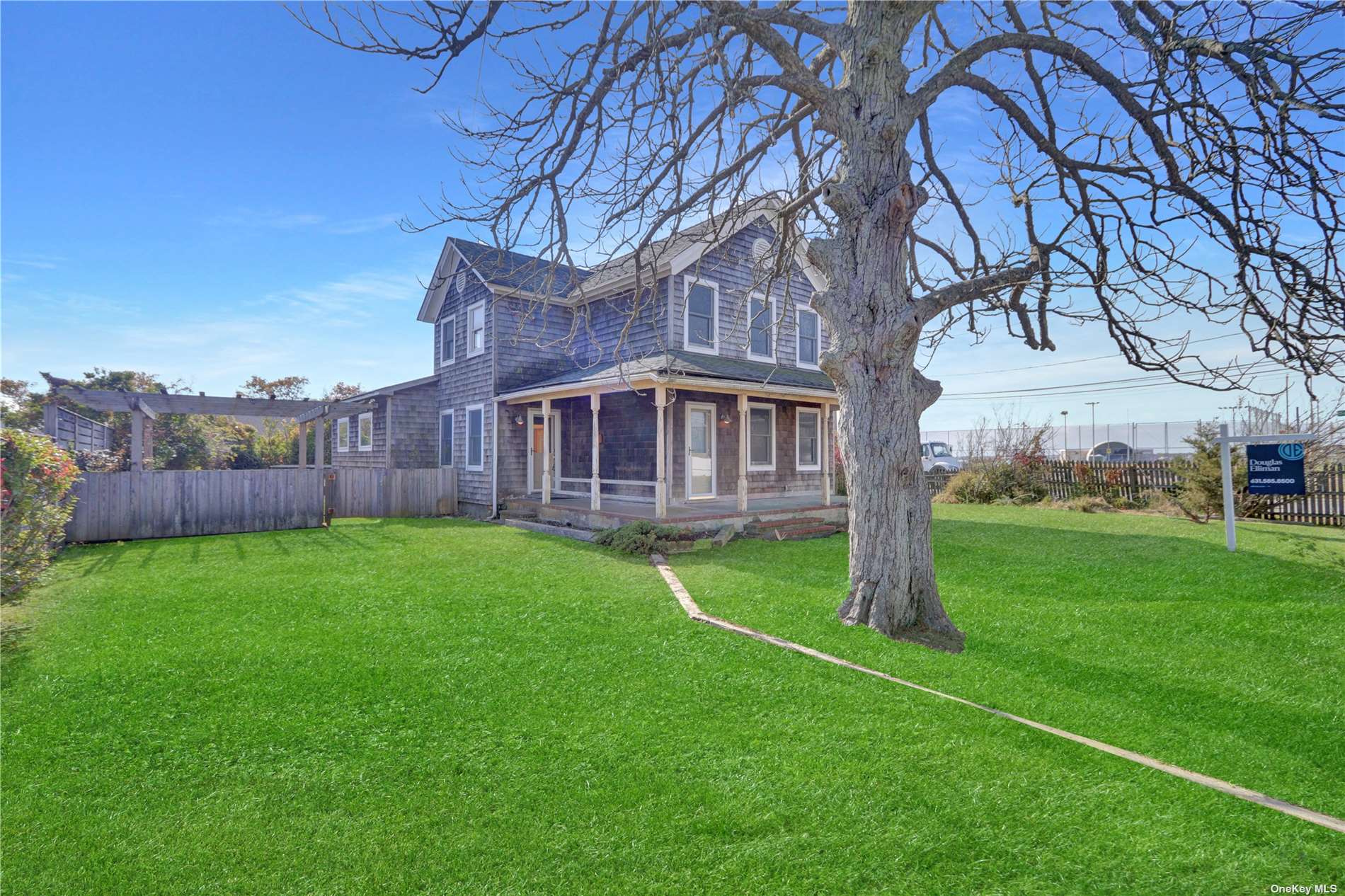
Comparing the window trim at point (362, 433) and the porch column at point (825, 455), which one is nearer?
the porch column at point (825, 455)

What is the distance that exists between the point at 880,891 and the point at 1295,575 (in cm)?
936

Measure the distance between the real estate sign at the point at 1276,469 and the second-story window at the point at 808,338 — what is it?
370 inches

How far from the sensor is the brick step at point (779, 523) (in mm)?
12602

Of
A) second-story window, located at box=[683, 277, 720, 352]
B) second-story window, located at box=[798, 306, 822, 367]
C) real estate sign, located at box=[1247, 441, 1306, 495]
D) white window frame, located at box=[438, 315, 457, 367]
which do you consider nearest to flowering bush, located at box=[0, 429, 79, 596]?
second-story window, located at box=[683, 277, 720, 352]

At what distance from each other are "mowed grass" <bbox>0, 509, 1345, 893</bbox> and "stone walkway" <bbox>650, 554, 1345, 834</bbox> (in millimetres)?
120

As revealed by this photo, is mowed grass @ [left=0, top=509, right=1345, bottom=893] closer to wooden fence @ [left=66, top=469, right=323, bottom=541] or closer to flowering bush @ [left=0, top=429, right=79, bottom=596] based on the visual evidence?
flowering bush @ [left=0, top=429, right=79, bottom=596]

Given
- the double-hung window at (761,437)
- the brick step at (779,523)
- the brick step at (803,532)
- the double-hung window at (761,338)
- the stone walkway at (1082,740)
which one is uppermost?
the double-hung window at (761,338)

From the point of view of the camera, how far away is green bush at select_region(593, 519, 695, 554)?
10.7 m

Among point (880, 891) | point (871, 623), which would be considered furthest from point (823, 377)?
point (880, 891)

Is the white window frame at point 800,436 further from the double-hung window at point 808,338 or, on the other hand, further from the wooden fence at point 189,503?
the wooden fence at point 189,503

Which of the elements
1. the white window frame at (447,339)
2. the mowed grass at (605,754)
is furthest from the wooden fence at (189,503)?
the mowed grass at (605,754)

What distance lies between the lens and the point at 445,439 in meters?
18.7

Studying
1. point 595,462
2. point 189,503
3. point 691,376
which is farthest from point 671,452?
point 189,503

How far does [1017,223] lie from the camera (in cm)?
793
